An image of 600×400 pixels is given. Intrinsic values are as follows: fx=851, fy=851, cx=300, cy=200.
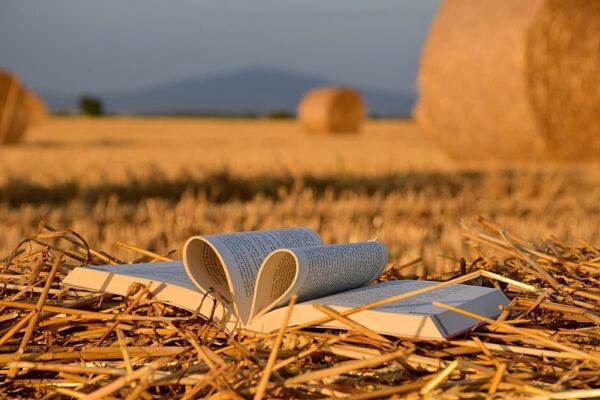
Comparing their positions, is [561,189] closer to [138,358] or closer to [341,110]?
[138,358]

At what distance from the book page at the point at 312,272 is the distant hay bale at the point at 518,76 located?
5.40 meters

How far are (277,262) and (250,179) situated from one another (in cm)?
378

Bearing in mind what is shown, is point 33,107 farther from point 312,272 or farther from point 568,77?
point 312,272

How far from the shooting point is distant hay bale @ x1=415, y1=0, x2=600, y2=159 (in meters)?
6.71

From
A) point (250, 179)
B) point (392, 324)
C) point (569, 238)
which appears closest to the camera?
point (392, 324)

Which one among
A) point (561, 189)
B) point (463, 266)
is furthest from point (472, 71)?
point (463, 266)

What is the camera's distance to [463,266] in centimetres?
186

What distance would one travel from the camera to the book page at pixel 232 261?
1421mm

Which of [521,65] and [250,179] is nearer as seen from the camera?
[250,179]

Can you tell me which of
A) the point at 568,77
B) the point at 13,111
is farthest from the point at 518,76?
the point at 13,111

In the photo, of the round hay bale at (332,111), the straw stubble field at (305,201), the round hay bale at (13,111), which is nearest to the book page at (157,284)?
the straw stubble field at (305,201)

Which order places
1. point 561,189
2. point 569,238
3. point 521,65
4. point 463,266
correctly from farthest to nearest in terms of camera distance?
point 521,65
point 561,189
point 569,238
point 463,266

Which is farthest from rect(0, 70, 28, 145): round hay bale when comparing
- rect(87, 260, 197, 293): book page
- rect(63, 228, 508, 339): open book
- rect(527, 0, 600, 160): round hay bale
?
rect(63, 228, 508, 339): open book

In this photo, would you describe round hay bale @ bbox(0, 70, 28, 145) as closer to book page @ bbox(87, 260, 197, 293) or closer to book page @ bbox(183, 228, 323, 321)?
book page @ bbox(87, 260, 197, 293)
